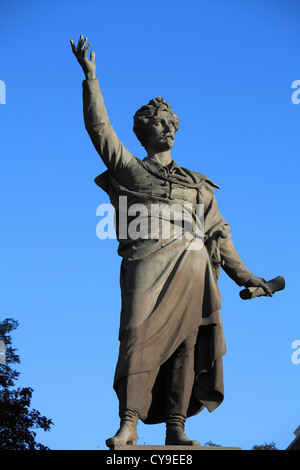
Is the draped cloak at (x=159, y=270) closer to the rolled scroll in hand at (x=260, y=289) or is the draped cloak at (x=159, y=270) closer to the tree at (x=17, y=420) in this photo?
the rolled scroll in hand at (x=260, y=289)

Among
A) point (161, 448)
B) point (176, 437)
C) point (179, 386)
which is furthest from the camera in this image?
point (179, 386)

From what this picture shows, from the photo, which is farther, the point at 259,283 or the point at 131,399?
the point at 259,283

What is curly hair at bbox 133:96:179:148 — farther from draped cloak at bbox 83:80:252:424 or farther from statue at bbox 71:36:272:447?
draped cloak at bbox 83:80:252:424

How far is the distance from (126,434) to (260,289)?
2262 millimetres

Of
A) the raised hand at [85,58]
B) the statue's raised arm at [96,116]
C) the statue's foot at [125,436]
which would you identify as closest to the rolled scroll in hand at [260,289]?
the statue's raised arm at [96,116]

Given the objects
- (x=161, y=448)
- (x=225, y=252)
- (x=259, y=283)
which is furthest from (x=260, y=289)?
(x=161, y=448)

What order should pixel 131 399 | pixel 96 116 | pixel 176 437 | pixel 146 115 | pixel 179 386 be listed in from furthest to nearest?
pixel 146 115, pixel 96 116, pixel 179 386, pixel 176 437, pixel 131 399

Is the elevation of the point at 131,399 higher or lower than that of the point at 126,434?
higher

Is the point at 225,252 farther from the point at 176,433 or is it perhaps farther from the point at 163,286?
the point at 176,433

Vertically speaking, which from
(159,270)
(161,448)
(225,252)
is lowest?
(161,448)

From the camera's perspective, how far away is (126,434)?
7754mm

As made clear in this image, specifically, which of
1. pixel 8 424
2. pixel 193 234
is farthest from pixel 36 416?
pixel 193 234
